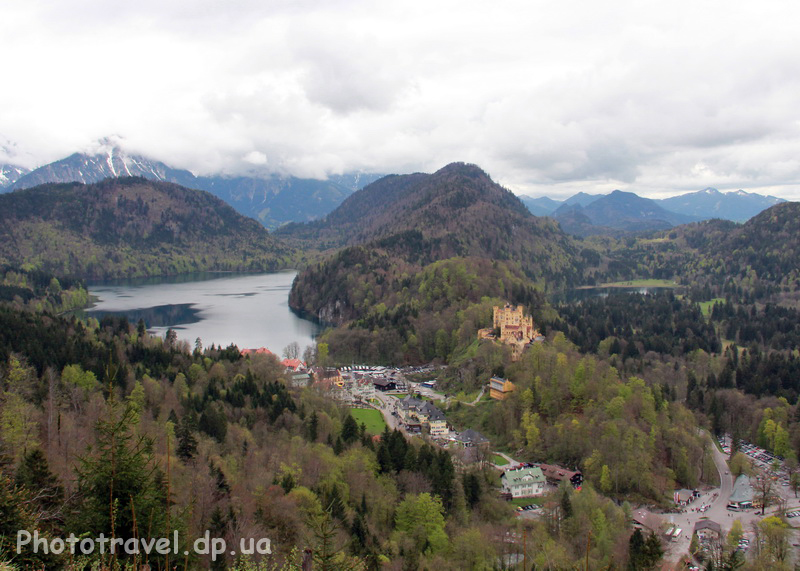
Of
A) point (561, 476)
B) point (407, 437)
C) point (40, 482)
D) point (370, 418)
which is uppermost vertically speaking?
point (40, 482)

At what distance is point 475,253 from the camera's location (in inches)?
6688

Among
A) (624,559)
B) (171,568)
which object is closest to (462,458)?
(624,559)

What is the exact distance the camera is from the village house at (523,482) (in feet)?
124

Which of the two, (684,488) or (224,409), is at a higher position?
(224,409)

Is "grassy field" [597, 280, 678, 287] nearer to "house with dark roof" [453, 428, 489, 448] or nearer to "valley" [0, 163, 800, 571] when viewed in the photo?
"valley" [0, 163, 800, 571]

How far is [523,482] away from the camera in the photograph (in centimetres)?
3822

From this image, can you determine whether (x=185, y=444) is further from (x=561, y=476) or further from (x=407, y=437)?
(x=561, y=476)

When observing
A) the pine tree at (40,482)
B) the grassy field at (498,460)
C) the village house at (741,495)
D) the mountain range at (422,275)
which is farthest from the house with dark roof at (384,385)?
the pine tree at (40,482)

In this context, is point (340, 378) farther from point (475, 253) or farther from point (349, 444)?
point (475, 253)

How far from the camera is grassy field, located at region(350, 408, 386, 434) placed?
4618 cm

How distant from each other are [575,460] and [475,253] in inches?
5080

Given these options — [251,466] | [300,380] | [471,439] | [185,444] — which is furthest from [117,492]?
[300,380]

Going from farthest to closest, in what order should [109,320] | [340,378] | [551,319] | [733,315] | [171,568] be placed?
[733,315], [551,319], [109,320], [340,378], [171,568]

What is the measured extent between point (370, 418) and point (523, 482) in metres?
15.1
